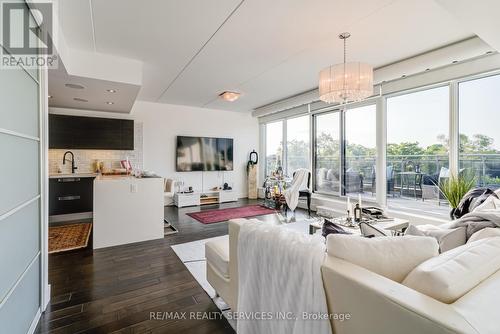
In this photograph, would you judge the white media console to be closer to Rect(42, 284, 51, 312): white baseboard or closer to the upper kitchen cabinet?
the upper kitchen cabinet

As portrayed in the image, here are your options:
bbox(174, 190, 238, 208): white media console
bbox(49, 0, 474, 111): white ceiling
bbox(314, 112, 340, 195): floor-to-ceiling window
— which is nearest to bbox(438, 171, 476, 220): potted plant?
bbox(49, 0, 474, 111): white ceiling

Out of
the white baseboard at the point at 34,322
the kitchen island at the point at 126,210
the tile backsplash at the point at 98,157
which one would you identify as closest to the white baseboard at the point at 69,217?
the tile backsplash at the point at 98,157

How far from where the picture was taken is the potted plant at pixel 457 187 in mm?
3197

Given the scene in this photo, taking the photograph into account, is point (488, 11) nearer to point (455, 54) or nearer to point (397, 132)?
point (455, 54)

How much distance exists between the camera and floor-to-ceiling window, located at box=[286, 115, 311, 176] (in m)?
6.22

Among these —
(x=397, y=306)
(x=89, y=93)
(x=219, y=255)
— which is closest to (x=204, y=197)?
(x=89, y=93)

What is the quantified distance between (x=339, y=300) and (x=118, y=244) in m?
3.33

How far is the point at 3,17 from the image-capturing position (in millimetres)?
1281

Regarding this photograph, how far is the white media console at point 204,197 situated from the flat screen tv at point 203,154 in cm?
69

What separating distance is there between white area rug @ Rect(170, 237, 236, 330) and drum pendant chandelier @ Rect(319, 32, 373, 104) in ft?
8.30

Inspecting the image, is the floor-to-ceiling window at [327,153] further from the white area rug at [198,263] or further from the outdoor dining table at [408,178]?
the white area rug at [198,263]

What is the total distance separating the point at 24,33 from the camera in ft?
5.24

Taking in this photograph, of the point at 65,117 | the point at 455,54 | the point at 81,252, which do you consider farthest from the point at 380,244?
the point at 65,117

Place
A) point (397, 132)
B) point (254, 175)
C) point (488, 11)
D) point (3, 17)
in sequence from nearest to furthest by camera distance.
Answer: point (3, 17), point (488, 11), point (397, 132), point (254, 175)
